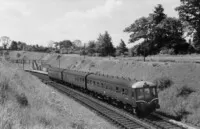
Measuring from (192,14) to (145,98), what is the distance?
92.8 ft

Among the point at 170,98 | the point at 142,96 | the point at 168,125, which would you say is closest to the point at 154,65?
the point at 170,98

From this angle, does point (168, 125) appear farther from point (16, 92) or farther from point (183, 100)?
point (16, 92)

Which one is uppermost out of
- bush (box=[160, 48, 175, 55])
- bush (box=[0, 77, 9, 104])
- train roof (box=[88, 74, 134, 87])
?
bush (box=[160, 48, 175, 55])

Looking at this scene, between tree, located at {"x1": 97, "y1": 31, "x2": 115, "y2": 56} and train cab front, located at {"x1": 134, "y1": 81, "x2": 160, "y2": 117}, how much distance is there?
56039 millimetres

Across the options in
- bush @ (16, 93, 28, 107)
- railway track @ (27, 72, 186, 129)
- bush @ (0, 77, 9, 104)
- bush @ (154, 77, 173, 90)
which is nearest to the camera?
bush @ (0, 77, 9, 104)

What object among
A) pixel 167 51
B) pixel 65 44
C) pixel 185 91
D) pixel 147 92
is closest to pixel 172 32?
pixel 167 51

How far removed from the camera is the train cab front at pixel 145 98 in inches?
796

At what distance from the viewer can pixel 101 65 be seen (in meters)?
50.2

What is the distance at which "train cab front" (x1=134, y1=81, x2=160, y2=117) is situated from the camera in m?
20.2

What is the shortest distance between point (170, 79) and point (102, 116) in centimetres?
980

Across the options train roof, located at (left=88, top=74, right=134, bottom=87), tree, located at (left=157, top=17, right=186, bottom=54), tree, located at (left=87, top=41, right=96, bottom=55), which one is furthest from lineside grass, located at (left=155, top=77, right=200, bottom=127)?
tree, located at (left=87, top=41, right=96, bottom=55)

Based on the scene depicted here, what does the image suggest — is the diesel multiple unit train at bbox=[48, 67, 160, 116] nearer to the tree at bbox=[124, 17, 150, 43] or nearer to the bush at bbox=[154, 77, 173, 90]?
the bush at bbox=[154, 77, 173, 90]

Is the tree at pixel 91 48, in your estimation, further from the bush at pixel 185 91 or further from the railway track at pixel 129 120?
the bush at pixel 185 91

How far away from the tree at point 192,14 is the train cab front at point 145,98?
25.9 meters
